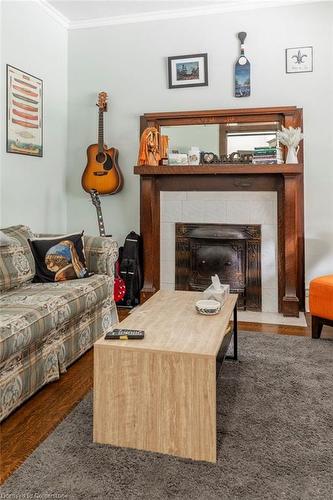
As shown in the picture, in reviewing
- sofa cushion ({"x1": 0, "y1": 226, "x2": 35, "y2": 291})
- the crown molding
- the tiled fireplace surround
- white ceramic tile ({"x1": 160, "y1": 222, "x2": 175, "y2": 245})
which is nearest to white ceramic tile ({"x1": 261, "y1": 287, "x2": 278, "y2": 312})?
the tiled fireplace surround

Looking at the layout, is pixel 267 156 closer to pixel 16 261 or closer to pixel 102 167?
pixel 102 167

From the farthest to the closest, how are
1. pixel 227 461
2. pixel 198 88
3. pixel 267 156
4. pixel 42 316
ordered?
pixel 198 88 → pixel 267 156 → pixel 42 316 → pixel 227 461

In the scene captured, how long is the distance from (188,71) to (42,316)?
9.50 ft

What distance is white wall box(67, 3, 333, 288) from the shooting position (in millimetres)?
3689

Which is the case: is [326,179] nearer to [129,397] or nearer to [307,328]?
[307,328]

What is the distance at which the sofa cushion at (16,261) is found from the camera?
2.51m

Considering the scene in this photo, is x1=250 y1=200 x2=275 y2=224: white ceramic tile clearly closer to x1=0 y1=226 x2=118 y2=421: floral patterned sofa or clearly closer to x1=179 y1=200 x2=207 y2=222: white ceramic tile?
x1=179 y1=200 x2=207 y2=222: white ceramic tile

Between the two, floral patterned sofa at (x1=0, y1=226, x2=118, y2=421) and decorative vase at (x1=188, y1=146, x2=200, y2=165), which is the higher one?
decorative vase at (x1=188, y1=146, x2=200, y2=165)

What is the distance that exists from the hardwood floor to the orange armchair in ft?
5.27

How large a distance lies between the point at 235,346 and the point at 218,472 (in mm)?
1125

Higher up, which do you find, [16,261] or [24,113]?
[24,113]

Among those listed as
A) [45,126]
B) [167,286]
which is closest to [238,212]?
[167,286]

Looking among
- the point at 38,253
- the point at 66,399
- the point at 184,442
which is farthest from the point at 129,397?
the point at 38,253

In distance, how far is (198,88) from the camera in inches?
156
